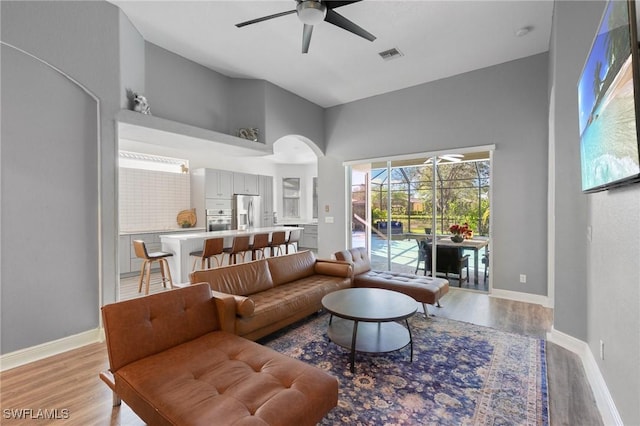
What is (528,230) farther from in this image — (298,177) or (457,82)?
(298,177)

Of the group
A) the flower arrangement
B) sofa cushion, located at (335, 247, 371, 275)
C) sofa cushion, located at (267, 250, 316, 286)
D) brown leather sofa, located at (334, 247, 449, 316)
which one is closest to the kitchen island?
sofa cushion, located at (267, 250, 316, 286)

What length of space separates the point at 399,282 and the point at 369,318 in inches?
58.9

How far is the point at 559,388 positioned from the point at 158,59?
5741 mm

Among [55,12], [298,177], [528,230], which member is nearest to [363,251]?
[528,230]

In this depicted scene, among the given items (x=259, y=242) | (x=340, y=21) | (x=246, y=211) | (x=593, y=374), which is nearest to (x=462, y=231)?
(x=593, y=374)

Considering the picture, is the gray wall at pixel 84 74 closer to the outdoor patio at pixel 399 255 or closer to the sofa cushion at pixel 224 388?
the sofa cushion at pixel 224 388

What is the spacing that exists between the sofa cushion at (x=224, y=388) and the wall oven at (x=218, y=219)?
225 inches

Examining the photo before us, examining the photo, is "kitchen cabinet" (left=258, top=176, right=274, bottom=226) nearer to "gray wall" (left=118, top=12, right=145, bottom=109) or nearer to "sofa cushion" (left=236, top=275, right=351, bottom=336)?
"gray wall" (left=118, top=12, right=145, bottom=109)

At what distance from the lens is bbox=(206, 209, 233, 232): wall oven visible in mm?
7293

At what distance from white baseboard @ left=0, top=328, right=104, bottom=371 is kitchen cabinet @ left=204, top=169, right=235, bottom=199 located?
182 inches

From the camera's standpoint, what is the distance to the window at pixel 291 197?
10.2 meters

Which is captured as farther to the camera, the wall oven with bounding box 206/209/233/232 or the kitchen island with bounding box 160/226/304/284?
the wall oven with bounding box 206/209/233/232

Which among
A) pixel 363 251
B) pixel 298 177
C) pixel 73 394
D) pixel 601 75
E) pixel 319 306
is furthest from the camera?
pixel 298 177

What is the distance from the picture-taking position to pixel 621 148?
135 cm
